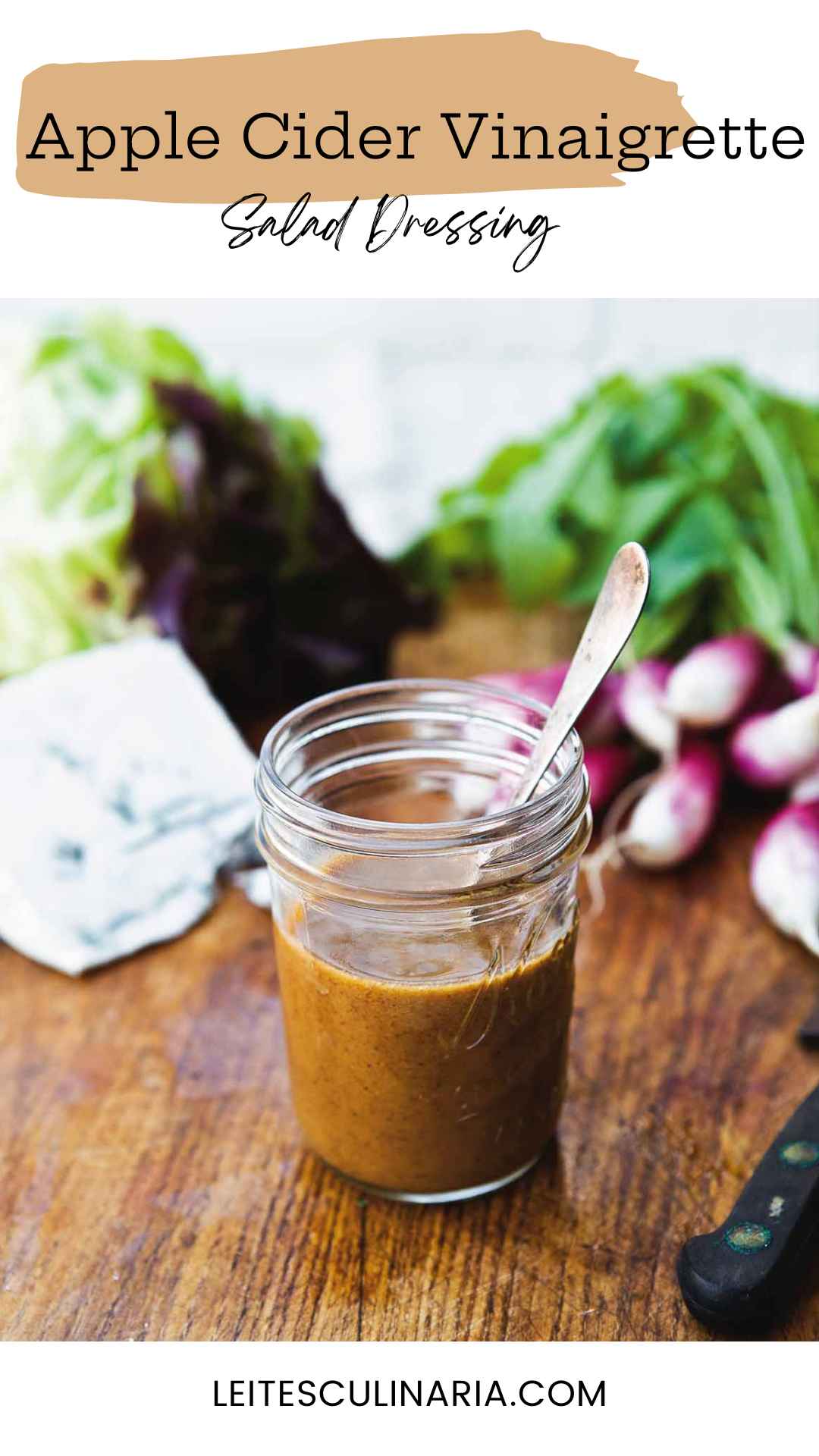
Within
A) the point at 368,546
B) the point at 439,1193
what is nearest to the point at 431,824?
the point at 439,1193

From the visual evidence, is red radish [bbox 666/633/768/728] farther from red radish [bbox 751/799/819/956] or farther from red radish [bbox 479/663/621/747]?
red radish [bbox 751/799/819/956]

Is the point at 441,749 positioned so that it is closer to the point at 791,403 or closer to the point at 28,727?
the point at 28,727

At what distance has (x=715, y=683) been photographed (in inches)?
67.8

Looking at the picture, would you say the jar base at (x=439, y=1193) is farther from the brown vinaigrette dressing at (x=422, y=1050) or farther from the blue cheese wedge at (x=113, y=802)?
the blue cheese wedge at (x=113, y=802)

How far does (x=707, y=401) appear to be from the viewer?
2.11 meters

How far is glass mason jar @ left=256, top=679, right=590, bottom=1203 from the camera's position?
1036mm

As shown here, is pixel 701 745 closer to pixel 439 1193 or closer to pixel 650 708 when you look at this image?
pixel 650 708

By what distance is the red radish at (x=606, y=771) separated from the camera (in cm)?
173

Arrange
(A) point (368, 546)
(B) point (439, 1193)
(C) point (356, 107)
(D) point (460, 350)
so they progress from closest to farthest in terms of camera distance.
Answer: (B) point (439, 1193) → (C) point (356, 107) → (A) point (368, 546) → (D) point (460, 350)

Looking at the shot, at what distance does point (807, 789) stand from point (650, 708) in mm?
231

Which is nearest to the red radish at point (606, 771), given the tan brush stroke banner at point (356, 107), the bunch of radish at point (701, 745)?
the bunch of radish at point (701, 745)

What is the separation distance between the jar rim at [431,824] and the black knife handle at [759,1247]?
0.35 meters

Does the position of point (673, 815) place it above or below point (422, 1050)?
below

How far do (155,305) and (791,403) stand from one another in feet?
4.86
